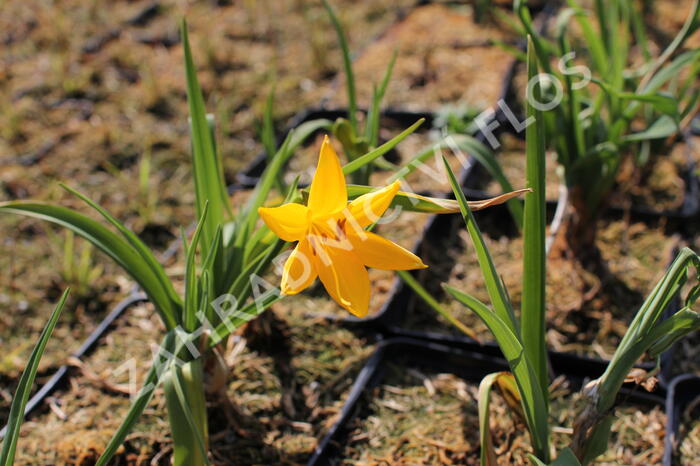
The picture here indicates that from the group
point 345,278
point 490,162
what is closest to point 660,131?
point 490,162

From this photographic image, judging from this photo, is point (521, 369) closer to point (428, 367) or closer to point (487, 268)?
point (487, 268)

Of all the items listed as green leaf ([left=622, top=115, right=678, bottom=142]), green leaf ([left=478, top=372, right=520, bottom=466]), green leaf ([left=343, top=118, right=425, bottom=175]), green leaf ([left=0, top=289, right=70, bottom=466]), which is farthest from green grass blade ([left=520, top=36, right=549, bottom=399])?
green leaf ([left=0, top=289, right=70, bottom=466])

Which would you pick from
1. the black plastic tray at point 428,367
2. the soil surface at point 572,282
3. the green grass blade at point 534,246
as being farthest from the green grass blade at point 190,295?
the soil surface at point 572,282

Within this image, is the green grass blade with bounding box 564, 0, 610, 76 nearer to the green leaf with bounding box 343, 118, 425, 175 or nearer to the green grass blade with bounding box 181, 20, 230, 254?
the green leaf with bounding box 343, 118, 425, 175

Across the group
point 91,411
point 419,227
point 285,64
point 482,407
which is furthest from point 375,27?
point 482,407

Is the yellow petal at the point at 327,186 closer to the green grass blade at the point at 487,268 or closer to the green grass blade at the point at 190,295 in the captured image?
the green grass blade at the point at 487,268

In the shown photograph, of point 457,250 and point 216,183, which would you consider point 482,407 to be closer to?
point 216,183

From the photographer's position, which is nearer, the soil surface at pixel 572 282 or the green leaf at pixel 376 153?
the green leaf at pixel 376 153

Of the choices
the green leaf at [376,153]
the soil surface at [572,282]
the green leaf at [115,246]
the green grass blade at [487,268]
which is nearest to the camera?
the green grass blade at [487,268]
